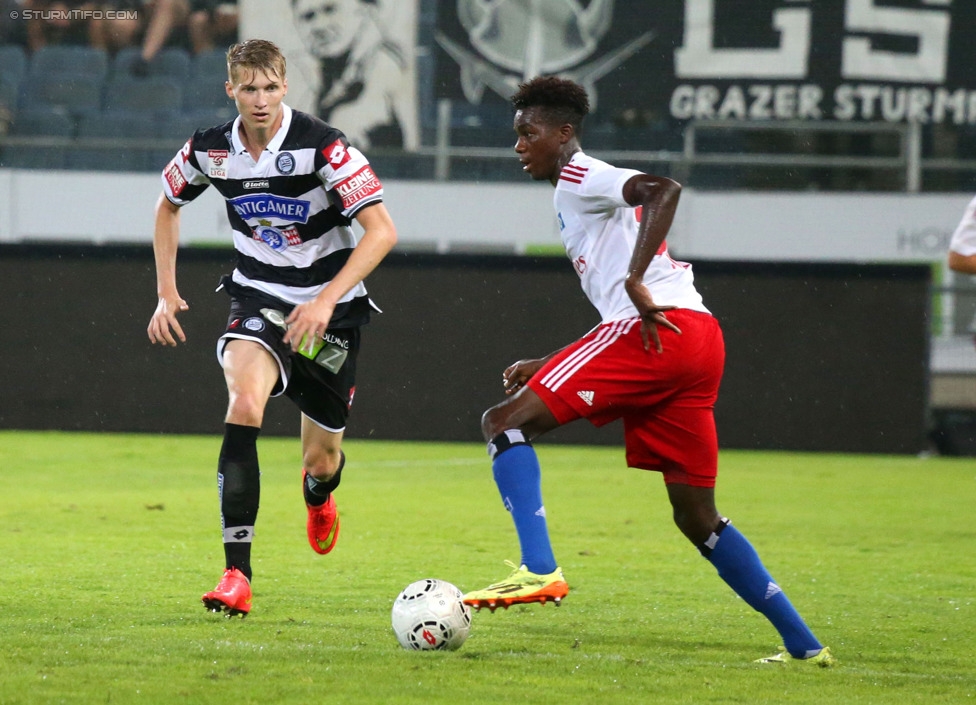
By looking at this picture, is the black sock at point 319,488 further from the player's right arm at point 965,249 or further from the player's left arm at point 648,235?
the player's right arm at point 965,249

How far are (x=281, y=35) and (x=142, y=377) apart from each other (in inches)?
192

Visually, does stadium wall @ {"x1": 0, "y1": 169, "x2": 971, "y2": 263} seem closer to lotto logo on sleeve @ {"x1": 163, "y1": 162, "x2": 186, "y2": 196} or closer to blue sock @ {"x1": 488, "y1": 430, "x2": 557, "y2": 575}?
lotto logo on sleeve @ {"x1": 163, "y1": 162, "x2": 186, "y2": 196}

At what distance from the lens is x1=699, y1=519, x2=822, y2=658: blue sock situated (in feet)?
14.6

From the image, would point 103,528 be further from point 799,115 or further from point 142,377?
point 799,115

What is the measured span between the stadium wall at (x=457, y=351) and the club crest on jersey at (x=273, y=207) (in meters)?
8.91

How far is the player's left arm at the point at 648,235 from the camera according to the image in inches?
175

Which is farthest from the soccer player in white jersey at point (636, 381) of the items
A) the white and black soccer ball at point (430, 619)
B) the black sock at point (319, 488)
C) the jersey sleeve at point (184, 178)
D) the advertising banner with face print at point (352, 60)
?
the advertising banner with face print at point (352, 60)

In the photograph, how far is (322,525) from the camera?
6418 millimetres

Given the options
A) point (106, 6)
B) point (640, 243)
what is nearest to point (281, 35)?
point (106, 6)

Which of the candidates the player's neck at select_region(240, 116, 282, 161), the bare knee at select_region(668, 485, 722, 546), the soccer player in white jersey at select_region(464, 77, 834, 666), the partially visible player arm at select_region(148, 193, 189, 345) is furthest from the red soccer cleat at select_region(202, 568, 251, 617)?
the player's neck at select_region(240, 116, 282, 161)

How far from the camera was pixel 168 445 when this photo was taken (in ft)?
44.5

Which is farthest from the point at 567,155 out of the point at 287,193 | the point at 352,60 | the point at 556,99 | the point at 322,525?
the point at 352,60

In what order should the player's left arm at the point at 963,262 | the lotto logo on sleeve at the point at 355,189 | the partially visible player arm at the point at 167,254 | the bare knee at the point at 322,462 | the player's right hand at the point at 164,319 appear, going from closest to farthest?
the player's left arm at the point at 963,262, the lotto logo on sleeve at the point at 355,189, the player's right hand at the point at 164,319, the partially visible player arm at the point at 167,254, the bare knee at the point at 322,462

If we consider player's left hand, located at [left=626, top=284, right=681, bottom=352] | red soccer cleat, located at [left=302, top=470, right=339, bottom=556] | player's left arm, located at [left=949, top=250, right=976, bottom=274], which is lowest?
red soccer cleat, located at [left=302, top=470, right=339, bottom=556]
